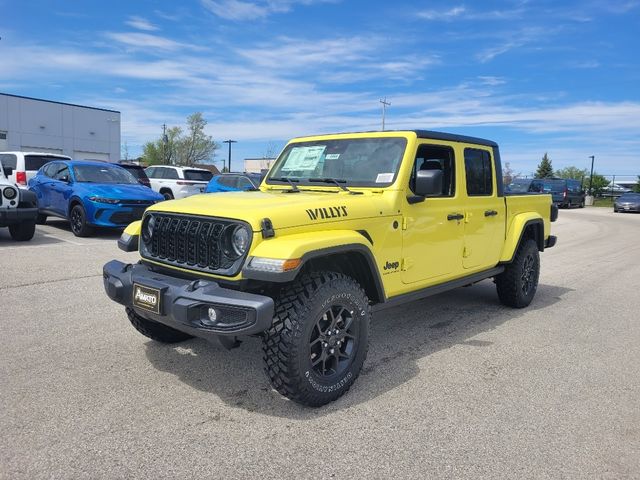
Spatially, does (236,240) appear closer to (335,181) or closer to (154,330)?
(335,181)

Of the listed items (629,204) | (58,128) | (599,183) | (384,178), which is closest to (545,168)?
(599,183)

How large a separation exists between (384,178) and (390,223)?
0.41 metres

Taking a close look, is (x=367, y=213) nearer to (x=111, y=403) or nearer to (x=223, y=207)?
(x=223, y=207)

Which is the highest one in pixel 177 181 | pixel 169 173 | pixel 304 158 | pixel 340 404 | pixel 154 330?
pixel 304 158

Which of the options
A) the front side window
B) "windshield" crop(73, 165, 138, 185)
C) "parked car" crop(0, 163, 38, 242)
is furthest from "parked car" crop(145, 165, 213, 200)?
the front side window

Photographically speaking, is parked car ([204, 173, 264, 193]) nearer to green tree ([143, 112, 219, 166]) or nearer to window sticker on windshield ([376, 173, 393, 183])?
window sticker on windshield ([376, 173, 393, 183])

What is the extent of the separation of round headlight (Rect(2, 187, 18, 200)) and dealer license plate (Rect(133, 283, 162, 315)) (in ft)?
23.2

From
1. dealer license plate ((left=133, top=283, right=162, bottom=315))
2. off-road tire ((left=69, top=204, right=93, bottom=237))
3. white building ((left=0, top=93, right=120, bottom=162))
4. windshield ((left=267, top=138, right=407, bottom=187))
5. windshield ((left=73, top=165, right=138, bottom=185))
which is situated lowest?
off-road tire ((left=69, top=204, right=93, bottom=237))

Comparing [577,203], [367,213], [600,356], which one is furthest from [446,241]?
[577,203]

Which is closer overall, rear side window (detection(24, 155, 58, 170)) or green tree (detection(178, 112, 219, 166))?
rear side window (detection(24, 155, 58, 170))

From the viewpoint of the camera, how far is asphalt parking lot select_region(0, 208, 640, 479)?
2.73 meters

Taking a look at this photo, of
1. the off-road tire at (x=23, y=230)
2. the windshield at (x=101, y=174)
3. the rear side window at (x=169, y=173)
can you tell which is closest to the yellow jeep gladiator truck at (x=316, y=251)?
the off-road tire at (x=23, y=230)

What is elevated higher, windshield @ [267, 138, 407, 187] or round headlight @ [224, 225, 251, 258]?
windshield @ [267, 138, 407, 187]

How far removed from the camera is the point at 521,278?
234 inches
